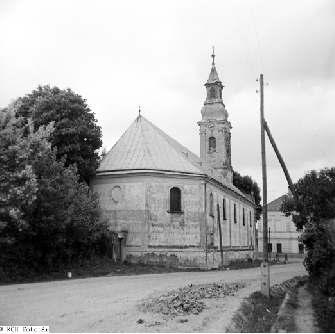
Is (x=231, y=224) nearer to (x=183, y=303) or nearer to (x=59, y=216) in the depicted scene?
(x=59, y=216)

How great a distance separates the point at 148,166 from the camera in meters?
37.8

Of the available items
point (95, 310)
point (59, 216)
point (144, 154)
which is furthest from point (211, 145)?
point (95, 310)

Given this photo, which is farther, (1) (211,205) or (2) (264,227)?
(1) (211,205)

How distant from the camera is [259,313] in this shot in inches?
628

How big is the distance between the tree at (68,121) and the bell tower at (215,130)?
58.2 ft

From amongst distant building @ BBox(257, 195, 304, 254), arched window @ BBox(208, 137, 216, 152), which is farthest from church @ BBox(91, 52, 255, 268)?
distant building @ BBox(257, 195, 304, 254)

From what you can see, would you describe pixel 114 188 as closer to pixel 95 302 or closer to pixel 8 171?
pixel 8 171

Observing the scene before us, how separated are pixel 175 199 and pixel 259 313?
22.5 m

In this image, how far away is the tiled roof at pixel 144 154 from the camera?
3838cm

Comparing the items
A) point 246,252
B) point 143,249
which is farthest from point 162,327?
point 246,252

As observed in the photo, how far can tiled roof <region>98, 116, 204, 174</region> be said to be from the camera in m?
38.4

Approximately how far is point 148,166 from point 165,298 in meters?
21.9

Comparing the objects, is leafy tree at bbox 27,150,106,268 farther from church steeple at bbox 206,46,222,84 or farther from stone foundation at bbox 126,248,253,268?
church steeple at bbox 206,46,222,84

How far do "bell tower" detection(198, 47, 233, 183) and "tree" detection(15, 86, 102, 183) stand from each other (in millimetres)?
17736
